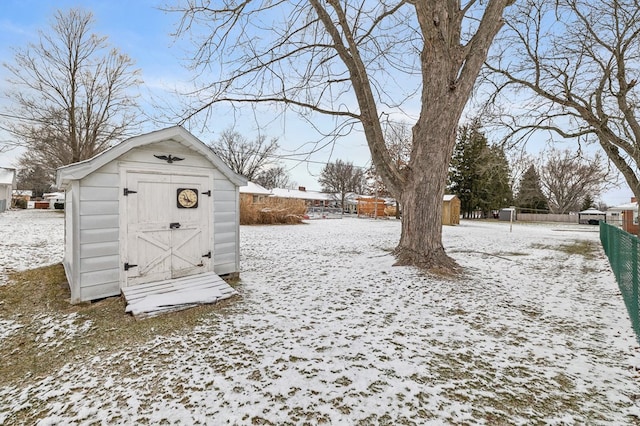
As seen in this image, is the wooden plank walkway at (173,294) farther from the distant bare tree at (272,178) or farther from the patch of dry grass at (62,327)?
the distant bare tree at (272,178)

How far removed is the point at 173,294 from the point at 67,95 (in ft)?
67.2

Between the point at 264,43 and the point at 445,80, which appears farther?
the point at 264,43

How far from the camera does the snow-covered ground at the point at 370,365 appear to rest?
1973mm

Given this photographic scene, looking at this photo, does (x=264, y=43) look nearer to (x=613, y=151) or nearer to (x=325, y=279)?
(x=325, y=279)

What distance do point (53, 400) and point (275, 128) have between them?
5646 millimetres

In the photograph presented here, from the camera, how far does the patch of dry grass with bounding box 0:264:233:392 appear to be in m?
2.58

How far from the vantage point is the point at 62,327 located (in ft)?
10.6

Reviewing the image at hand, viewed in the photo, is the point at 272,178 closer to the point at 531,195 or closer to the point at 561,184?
the point at 531,195

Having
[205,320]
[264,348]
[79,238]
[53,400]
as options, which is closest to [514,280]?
[264,348]

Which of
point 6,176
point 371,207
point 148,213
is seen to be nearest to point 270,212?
point 148,213

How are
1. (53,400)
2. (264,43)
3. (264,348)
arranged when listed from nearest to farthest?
1. (53,400)
2. (264,348)
3. (264,43)

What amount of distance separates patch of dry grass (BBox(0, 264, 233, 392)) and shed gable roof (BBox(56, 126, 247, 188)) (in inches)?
64.9

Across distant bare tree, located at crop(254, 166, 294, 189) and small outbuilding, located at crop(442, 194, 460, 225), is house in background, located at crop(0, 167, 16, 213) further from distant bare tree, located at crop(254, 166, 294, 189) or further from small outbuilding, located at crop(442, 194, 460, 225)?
small outbuilding, located at crop(442, 194, 460, 225)

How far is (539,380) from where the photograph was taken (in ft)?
7.75
